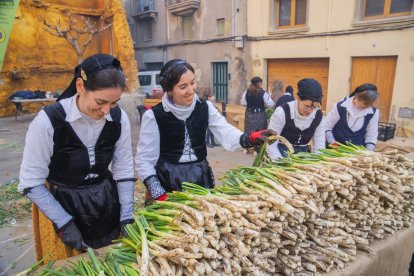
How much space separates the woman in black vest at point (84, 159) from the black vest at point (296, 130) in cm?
168

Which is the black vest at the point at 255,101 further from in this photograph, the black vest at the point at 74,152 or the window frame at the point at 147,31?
the window frame at the point at 147,31

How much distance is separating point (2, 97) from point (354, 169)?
14.7 meters

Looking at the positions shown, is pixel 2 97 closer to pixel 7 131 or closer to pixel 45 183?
pixel 7 131

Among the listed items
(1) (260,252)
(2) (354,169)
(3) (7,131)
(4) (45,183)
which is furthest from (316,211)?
(3) (7,131)

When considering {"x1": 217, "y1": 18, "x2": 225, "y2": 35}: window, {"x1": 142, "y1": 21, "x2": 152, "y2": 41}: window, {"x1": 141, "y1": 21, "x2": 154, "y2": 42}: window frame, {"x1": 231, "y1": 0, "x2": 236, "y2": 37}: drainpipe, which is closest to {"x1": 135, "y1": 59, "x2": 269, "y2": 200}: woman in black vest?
{"x1": 231, "y1": 0, "x2": 236, "y2": 37}: drainpipe

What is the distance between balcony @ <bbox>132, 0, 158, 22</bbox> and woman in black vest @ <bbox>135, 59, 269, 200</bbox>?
18.3m

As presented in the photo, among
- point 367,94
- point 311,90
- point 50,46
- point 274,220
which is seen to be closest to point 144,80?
point 50,46

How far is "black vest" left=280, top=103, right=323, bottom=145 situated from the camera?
3172 millimetres

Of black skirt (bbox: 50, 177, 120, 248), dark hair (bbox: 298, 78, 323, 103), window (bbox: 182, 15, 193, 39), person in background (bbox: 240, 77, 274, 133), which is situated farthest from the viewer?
window (bbox: 182, 15, 193, 39)

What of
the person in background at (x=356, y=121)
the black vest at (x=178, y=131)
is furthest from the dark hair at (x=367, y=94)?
the black vest at (x=178, y=131)

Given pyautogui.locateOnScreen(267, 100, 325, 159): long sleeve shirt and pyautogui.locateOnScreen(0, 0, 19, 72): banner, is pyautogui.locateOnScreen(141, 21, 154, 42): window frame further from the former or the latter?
pyautogui.locateOnScreen(267, 100, 325, 159): long sleeve shirt

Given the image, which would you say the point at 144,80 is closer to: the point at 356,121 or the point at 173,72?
the point at 356,121

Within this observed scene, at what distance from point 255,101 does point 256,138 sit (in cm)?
529

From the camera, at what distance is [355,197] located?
1.93m
